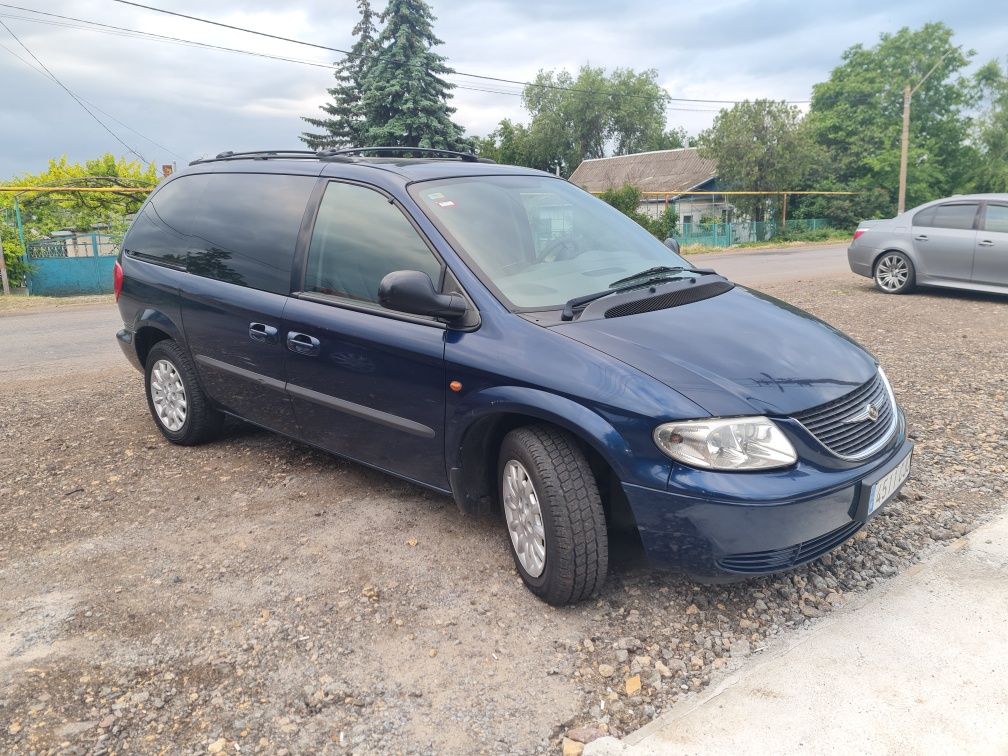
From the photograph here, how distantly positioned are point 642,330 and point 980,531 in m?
1.98

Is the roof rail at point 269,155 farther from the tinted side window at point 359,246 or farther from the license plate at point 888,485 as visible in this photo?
the license plate at point 888,485

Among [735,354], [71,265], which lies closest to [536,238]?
[735,354]

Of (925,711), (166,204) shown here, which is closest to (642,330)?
(925,711)

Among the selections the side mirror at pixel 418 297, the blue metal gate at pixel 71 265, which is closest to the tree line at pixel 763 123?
the blue metal gate at pixel 71 265

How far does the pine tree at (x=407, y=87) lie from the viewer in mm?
27109

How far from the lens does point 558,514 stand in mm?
2932

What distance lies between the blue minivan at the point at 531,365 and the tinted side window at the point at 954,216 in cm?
849

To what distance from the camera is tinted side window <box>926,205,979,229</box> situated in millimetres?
10773

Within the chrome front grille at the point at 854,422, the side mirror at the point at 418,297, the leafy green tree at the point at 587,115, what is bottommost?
the chrome front grille at the point at 854,422

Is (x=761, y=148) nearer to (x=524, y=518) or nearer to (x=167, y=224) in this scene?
(x=167, y=224)

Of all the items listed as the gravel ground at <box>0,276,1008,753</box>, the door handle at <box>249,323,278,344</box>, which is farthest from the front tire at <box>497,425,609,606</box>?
the door handle at <box>249,323,278,344</box>

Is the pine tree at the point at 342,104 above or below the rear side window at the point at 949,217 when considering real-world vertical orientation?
above

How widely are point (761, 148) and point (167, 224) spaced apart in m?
32.2

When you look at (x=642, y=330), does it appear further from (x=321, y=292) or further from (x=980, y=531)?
(x=980, y=531)
